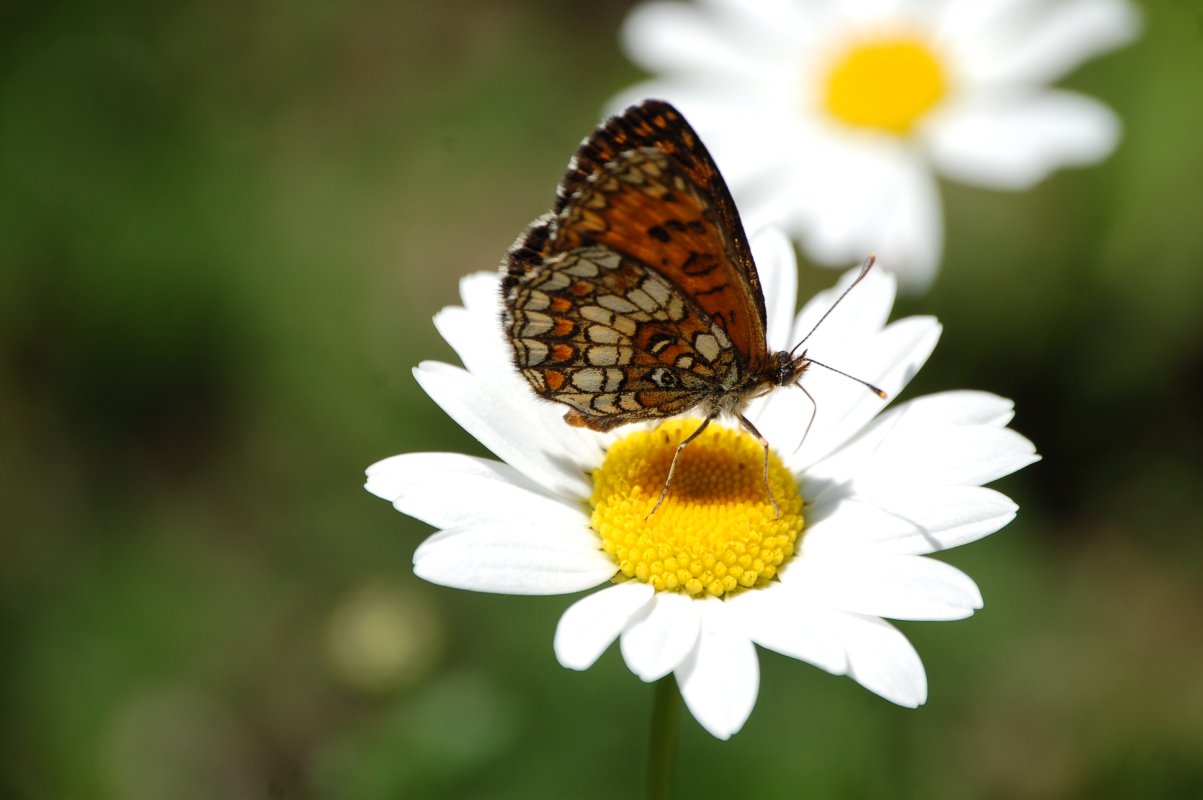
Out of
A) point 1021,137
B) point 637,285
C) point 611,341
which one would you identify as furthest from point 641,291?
point 1021,137

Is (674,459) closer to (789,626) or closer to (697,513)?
(697,513)

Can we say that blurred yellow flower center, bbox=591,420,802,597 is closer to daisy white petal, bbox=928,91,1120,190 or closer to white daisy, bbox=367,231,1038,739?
white daisy, bbox=367,231,1038,739

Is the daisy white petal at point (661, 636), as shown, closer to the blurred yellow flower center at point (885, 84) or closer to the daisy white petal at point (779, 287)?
the daisy white petal at point (779, 287)

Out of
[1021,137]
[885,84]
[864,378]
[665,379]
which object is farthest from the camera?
[885,84]

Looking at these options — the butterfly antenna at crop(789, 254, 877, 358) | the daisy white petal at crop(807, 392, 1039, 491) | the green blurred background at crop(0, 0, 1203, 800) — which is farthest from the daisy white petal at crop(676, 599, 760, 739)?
the green blurred background at crop(0, 0, 1203, 800)

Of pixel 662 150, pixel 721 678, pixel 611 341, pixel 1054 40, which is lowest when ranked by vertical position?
pixel 721 678

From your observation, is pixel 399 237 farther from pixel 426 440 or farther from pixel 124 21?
pixel 124 21
